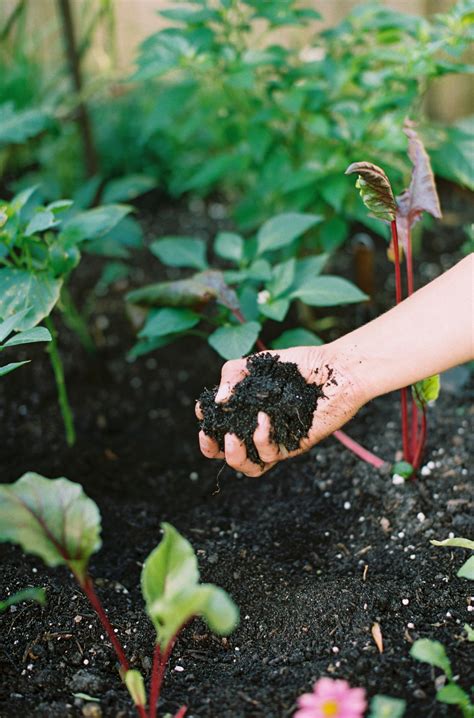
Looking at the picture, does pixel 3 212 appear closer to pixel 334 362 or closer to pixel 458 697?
pixel 334 362

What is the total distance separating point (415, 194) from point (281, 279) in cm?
33

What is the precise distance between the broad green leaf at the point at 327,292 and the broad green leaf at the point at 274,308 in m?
0.03

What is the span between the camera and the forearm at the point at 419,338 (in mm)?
1115

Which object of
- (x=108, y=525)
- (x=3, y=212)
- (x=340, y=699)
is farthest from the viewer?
(x=108, y=525)

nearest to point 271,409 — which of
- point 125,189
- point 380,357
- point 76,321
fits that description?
point 380,357

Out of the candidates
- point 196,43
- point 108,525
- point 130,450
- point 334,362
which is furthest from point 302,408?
point 196,43

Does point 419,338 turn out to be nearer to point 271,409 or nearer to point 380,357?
point 380,357

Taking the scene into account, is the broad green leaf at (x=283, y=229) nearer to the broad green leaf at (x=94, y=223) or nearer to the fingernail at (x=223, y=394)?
the broad green leaf at (x=94, y=223)

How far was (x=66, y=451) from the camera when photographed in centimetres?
179

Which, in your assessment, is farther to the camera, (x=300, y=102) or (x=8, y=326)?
(x=300, y=102)

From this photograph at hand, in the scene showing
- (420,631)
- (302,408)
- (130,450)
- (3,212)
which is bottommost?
(130,450)

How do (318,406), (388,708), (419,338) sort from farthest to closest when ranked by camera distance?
(318,406)
(419,338)
(388,708)

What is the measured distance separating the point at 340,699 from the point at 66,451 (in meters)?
1.04

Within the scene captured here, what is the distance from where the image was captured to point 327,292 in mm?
1538
